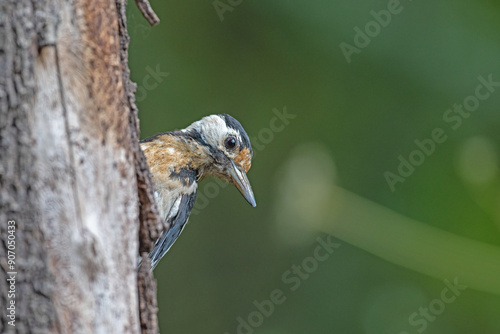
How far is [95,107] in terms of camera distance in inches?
81.0

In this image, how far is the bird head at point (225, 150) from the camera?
13.0 ft

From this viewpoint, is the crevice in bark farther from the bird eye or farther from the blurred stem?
the blurred stem

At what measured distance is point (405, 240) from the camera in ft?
17.2

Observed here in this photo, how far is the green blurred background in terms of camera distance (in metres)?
5.31

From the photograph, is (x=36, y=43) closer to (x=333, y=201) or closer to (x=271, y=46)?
(x=333, y=201)

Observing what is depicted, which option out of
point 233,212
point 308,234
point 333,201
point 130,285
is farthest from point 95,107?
point 233,212

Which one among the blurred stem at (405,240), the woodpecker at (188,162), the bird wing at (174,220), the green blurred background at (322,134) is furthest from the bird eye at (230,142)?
the blurred stem at (405,240)

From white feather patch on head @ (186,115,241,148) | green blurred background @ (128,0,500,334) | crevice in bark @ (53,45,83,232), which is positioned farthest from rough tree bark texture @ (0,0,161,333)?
green blurred background @ (128,0,500,334)

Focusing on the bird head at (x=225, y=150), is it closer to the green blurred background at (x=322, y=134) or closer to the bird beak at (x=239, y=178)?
the bird beak at (x=239, y=178)

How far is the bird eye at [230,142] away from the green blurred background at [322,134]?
1284 millimetres

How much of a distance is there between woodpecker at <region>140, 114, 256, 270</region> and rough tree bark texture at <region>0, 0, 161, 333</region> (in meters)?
1.56

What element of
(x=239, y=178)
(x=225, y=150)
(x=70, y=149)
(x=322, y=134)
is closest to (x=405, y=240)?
(x=322, y=134)

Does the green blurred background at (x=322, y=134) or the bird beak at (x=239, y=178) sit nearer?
the bird beak at (x=239, y=178)

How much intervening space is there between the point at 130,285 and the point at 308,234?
380 cm
